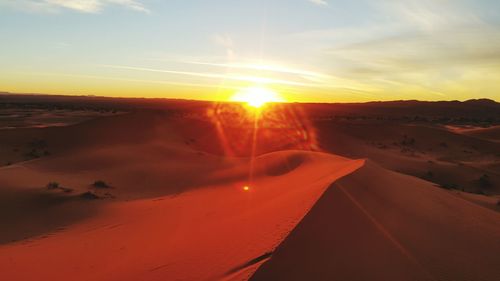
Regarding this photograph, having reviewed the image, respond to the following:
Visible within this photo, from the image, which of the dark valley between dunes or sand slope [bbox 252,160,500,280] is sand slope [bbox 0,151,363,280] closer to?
the dark valley between dunes

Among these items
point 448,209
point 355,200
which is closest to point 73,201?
point 355,200

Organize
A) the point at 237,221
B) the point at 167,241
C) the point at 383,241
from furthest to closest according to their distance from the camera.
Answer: the point at 237,221
the point at 167,241
the point at 383,241

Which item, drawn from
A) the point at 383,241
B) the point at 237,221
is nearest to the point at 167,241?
the point at 237,221

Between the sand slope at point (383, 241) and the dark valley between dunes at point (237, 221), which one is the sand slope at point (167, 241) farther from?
the sand slope at point (383, 241)

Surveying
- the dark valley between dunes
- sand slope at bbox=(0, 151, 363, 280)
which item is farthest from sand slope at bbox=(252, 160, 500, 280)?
sand slope at bbox=(0, 151, 363, 280)

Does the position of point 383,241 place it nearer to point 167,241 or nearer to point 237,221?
point 237,221

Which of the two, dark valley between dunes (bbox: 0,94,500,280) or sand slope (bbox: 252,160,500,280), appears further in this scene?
dark valley between dunes (bbox: 0,94,500,280)

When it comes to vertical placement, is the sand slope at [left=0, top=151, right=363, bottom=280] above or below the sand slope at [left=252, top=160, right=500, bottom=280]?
below

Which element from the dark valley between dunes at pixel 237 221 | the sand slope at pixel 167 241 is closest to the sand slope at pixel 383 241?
the dark valley between dunes at pixel 237 221

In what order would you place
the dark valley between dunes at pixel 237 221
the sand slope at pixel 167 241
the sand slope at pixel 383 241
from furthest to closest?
the sand slope at pixel 167 241 < the dark valley between dunes at pixel 237 221 < the sand slope at pixel 383 241
